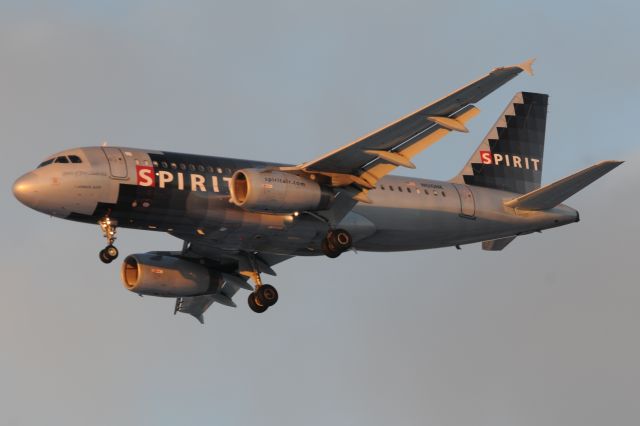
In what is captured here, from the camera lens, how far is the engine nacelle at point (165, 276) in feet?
178

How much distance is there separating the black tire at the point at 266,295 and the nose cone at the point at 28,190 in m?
9.53

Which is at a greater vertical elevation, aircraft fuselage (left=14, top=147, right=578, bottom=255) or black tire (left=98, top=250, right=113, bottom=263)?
aircraft fuselage (left=14, top=147, right=578, bottom=255)

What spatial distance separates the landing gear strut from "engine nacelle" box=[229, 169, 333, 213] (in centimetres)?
510

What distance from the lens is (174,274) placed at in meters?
54.7

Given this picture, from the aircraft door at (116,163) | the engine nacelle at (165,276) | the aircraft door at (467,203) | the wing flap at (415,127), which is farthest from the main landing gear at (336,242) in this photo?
the aircraft door at (116,163)

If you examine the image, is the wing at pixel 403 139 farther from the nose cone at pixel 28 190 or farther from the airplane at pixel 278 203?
the nose cone at pixel 28 190

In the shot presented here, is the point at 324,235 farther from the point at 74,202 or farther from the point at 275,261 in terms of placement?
the point at 74,202

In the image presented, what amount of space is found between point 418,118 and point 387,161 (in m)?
2.97

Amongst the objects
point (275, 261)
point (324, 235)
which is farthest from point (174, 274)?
point (324, 235)

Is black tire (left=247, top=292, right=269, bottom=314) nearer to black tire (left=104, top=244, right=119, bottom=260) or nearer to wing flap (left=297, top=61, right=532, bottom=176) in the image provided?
wing flap (left=297, top=61, right=532, bottom=176)

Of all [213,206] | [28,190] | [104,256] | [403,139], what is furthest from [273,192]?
[28,190]

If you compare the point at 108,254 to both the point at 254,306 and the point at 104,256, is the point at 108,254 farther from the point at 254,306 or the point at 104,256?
the point at 254,306

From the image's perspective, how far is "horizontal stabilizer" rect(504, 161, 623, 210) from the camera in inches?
→ 1925

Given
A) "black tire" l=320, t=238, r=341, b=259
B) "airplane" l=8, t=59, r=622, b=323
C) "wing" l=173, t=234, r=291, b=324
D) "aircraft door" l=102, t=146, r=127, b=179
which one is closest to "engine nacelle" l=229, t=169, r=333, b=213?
"airplane" l=8, t=59, r=622, b=323
